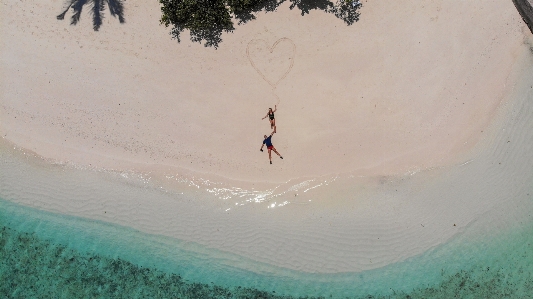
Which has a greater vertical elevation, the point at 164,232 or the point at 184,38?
the point at 184,38

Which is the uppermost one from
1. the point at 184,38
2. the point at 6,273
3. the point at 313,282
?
the point at 184,38

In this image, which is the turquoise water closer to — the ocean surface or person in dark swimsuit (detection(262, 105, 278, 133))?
the ocean surface

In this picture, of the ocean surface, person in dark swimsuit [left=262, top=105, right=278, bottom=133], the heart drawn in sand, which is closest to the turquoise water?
the ocean surface

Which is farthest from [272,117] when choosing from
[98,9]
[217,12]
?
[98,9]

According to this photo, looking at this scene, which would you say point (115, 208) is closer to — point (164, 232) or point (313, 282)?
point (164, 232)

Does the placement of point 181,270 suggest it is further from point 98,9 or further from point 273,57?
point 98,9

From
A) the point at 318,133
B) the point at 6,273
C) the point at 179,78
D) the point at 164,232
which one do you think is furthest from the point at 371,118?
the point at 6,273

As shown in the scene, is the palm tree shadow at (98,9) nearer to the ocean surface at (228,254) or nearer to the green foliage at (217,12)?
the green foliage at (217,12)
